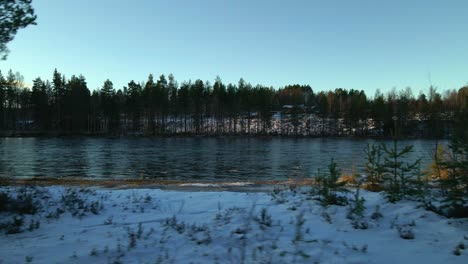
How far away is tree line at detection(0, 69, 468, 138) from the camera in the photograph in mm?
93125

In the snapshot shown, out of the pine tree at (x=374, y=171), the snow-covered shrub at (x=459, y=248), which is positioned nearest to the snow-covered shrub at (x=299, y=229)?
the snow-covered shrub at (x=459, y=248)

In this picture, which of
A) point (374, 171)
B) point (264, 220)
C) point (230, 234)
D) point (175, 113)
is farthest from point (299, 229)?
point (175, 113)

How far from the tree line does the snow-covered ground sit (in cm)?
8665

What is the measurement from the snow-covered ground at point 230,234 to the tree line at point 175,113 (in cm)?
8665

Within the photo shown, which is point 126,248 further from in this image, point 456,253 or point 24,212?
point 456,253

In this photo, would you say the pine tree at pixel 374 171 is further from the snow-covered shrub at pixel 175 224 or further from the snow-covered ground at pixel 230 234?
the snow-covered shrub at pixel 175 224

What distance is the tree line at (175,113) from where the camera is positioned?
3666 inches

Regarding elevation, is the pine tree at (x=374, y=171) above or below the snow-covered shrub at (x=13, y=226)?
above

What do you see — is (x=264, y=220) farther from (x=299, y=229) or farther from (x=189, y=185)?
(x=189, y=185)

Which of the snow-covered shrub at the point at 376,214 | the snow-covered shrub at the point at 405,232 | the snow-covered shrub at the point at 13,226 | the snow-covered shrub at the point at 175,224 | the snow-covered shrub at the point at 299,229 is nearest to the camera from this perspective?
the snow-covered shrub at the point at 299,229

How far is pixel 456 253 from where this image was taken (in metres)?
5.51

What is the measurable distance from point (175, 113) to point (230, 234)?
330 ft

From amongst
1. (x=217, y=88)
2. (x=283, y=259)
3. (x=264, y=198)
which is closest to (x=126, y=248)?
(x=283, y=259)

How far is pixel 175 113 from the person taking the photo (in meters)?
106
